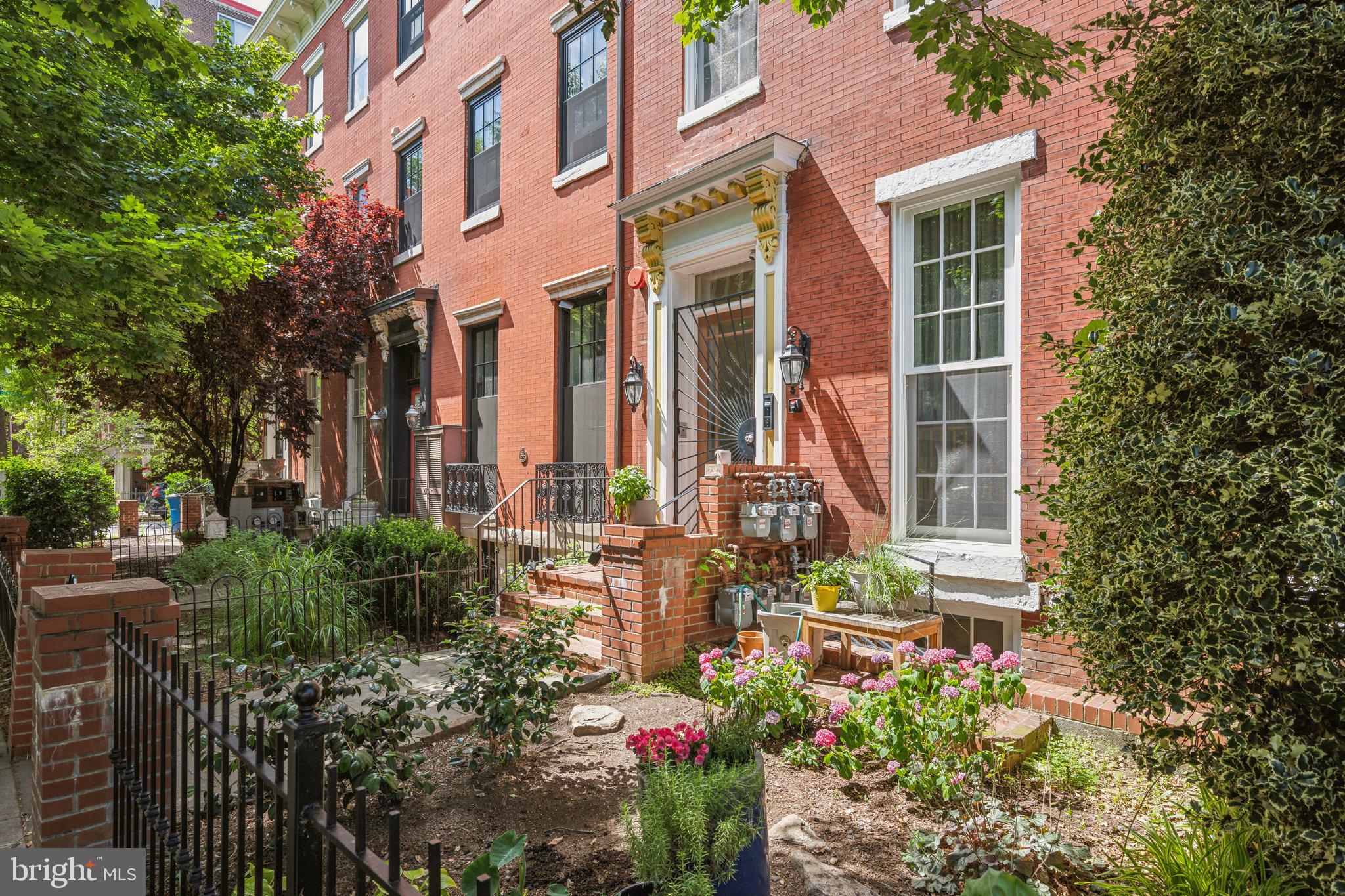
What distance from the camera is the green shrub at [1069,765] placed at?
12.2 ft

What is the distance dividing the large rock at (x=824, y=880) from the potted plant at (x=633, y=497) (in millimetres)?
3194

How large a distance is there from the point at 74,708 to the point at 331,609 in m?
3.86

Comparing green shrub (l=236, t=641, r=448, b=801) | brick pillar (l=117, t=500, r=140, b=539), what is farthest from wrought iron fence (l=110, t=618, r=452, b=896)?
brick pillar (l=117, t=500, r=140, b=539)

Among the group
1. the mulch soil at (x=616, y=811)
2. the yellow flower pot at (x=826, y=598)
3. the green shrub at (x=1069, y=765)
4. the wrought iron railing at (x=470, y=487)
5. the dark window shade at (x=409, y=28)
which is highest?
the dark window shade at (x=409, y=28)

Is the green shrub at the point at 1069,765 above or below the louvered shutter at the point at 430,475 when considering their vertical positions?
below

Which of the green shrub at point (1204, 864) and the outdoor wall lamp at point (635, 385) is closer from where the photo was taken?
the green shrub at point (1204, 864)

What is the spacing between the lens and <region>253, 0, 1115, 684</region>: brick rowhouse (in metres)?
5.37

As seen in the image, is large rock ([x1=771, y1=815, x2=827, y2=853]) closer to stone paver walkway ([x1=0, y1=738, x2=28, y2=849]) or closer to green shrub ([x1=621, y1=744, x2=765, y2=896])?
green shrub ([x1=621, y1=744, x2=765, y2=896])

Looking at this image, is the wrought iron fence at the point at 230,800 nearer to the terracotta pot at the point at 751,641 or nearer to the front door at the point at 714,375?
the terracotta pot at the point at 751,641

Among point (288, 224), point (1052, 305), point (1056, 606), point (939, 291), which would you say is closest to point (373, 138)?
point (288, 224)

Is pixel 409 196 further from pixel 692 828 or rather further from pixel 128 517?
pixel 692 828

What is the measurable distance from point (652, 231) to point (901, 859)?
6.98 metres

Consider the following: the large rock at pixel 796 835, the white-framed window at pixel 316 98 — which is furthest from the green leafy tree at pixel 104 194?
the white-framed window at pixel 316 98

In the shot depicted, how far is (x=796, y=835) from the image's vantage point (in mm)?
3305
